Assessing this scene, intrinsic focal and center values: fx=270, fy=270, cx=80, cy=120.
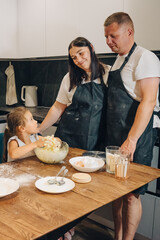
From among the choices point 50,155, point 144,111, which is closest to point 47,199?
point 50,155

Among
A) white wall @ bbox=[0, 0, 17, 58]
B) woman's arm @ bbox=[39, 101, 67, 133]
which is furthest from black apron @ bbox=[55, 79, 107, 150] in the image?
white wall @ bbox=[0, 0, 17, 58]

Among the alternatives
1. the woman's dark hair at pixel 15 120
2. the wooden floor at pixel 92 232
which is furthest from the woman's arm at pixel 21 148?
the wooden floor at pixel 92 232

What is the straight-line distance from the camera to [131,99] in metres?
1.64

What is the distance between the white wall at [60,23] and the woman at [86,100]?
453 mm

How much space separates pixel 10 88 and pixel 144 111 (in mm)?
2204

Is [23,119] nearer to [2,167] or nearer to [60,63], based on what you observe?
[2,167]

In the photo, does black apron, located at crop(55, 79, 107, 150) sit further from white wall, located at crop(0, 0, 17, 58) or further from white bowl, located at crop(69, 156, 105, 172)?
white wall, located at crop(0, 0, 17, 58)

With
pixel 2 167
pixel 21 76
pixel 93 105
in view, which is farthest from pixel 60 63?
pixel 2 167

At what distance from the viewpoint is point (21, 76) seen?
347 centimetres

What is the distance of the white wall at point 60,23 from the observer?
6.50 ft

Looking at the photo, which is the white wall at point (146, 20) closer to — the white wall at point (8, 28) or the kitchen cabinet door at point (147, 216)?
the kitchen cabinet door at point (147, 216)

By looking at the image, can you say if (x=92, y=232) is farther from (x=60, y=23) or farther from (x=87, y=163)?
(x=60, y=23)

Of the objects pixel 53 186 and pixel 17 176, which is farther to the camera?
pixel 17 176

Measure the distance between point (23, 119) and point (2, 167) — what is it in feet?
1.40
